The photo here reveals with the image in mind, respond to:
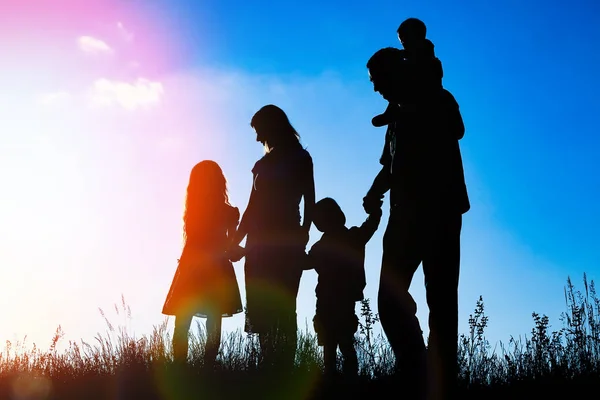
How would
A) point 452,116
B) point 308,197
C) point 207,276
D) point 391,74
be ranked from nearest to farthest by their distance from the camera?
point 452,116
point 391,74
point 308,197
point 207,276

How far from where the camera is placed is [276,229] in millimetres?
5254

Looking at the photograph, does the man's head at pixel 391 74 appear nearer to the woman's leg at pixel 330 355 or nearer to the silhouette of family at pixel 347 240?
the silhouette of family at pixel 347 240

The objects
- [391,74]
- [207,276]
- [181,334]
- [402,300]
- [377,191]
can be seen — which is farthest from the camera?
[207,276]

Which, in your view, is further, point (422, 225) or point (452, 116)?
point (452, 116)

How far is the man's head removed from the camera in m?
3.96

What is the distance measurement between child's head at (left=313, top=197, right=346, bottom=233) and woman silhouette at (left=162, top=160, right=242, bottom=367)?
1115 millimetres

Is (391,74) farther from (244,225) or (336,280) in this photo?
(244,225)

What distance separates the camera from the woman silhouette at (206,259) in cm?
604

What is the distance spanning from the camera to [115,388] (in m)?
4.79

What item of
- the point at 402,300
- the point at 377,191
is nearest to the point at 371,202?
the point at 377,191

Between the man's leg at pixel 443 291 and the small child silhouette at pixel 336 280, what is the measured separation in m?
1.29

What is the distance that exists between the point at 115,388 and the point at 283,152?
2.31 m

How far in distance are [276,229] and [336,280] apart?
649 mm

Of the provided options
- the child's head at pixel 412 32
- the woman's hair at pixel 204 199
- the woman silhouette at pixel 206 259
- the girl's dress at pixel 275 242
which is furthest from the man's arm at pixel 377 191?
the woman's hair at pixel 204 199
